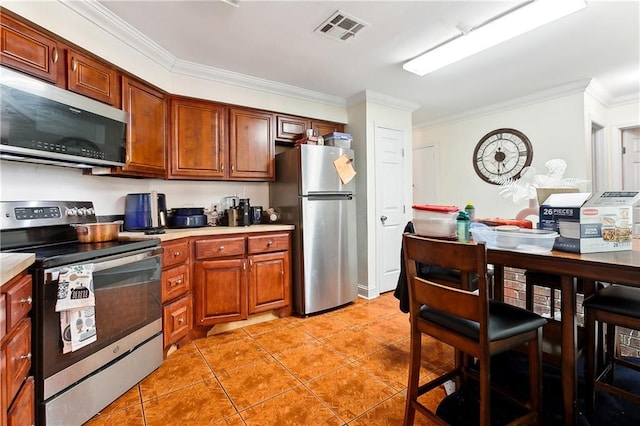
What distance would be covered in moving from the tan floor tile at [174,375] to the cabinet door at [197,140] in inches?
59.7

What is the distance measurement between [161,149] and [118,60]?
697mm

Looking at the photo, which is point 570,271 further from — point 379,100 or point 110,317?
point 379,100

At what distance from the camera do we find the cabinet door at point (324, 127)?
350cm

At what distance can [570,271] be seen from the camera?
1.15 m

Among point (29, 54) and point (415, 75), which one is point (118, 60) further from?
point (415, 75)

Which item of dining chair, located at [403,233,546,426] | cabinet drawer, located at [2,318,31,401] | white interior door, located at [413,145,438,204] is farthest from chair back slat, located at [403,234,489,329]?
white interior door, located at [413,145,438,204]

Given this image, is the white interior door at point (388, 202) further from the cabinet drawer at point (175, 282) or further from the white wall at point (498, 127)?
the cabinet drawer at point (175, 282)

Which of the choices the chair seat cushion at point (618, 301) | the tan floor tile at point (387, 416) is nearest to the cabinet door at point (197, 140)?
the tan floor tile at point (387, 416)

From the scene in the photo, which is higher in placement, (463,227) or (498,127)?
(498,127)

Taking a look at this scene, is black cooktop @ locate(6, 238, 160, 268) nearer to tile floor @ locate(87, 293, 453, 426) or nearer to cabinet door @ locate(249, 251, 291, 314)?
tile floor @ locate(87, 293, 453, 426)

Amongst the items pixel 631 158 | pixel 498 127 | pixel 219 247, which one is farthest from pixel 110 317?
pixel 631 158

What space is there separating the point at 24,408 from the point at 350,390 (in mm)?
1502

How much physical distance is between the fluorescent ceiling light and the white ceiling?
0.24ft

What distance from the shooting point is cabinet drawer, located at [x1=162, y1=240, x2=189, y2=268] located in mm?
2152
